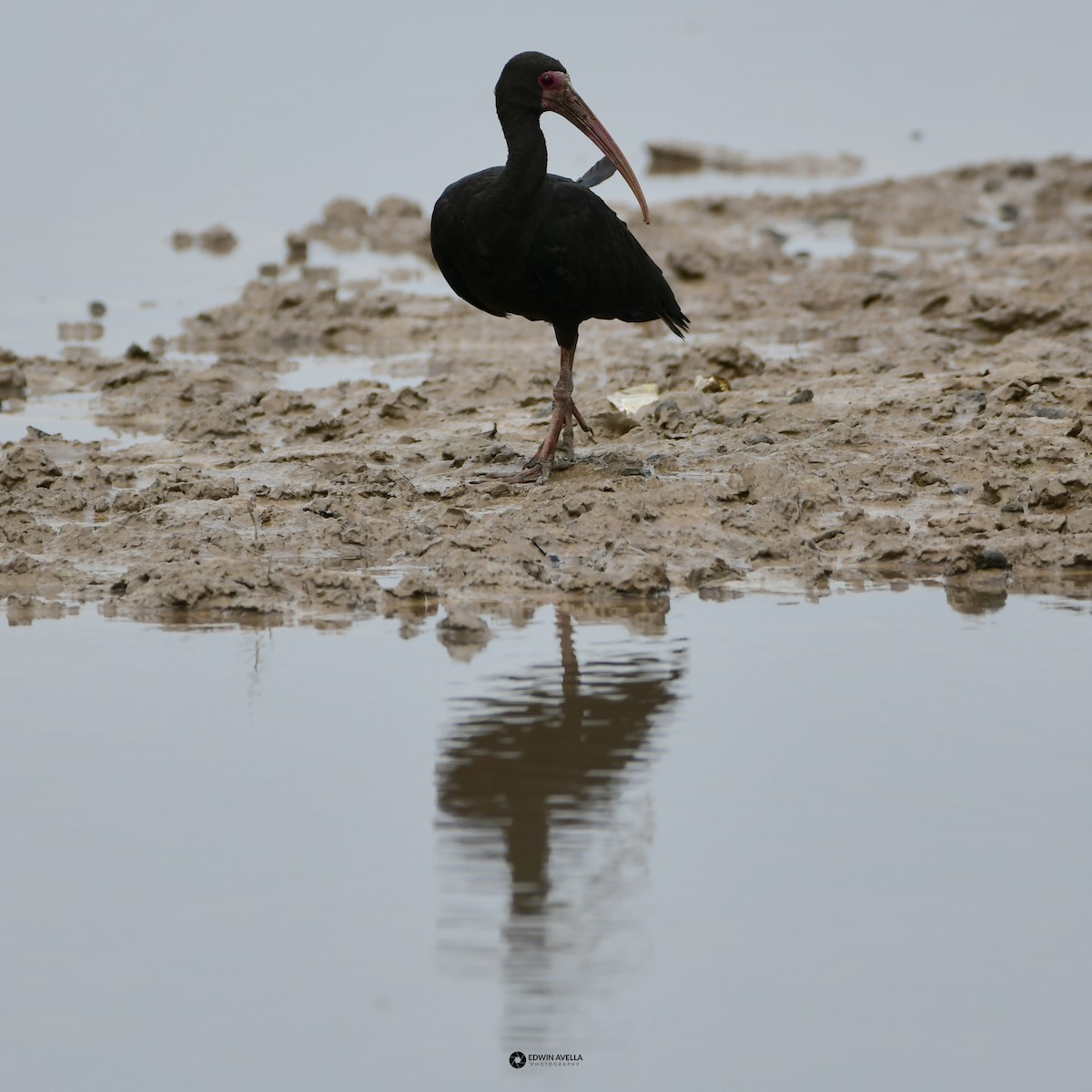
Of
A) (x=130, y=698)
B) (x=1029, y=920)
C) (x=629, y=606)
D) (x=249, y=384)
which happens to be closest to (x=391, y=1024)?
(x=1029, y=920)

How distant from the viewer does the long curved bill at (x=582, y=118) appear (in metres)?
8.29

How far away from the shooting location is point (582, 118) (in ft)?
27.8

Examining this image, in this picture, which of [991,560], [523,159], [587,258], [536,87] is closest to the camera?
[991,560]

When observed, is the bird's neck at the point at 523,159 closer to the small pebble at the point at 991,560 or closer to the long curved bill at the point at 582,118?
the long curved bill at the point at 582,118

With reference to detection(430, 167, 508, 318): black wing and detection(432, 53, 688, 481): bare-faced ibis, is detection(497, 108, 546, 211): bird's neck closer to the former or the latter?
detection(432, 53, 688, 481): bare-faced ibis

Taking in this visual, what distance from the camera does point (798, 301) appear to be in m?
13.6

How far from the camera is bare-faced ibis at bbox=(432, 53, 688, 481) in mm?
7914

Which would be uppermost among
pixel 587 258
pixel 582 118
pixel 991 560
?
pixel 582 118

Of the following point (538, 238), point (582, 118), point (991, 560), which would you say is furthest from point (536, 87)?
point (991, 560)

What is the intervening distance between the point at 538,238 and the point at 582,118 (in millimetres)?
860

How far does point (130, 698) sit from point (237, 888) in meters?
1.47

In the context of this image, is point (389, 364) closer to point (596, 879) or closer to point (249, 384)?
point (249, 384)

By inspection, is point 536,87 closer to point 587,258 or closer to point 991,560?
point 587,258

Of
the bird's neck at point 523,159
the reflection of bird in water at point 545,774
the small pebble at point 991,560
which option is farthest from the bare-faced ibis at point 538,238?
the reflection of bird in water at point 545,774
